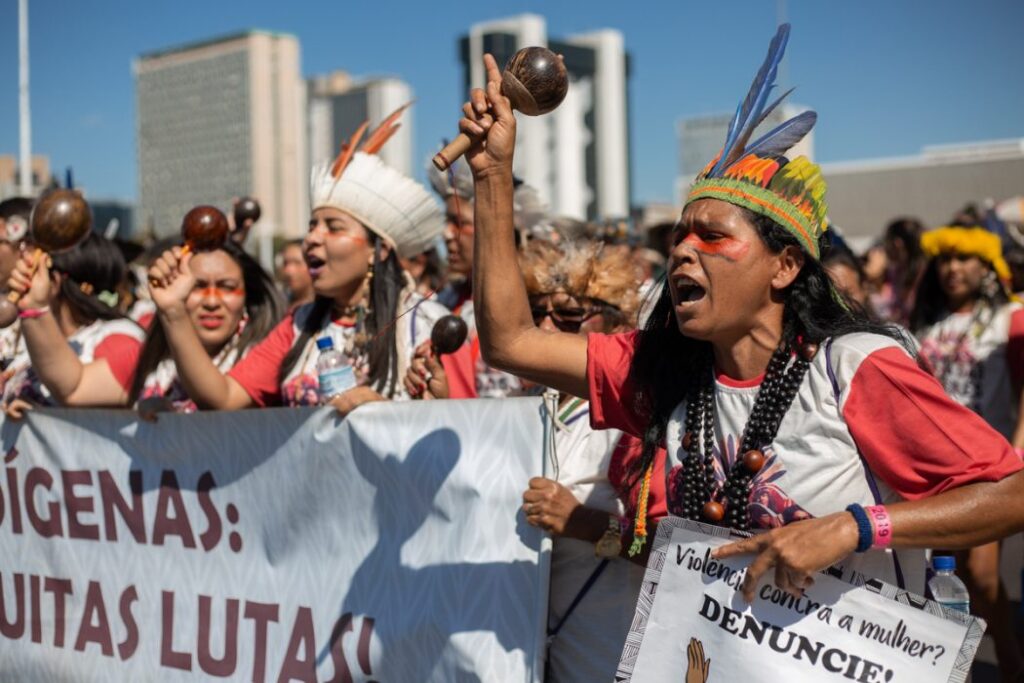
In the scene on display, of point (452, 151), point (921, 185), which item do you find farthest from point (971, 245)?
point (921, 185)

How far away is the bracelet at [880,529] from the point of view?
242 centimetres

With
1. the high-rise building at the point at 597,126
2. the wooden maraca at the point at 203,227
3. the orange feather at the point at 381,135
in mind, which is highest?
the high-rise building at the point at 597,126

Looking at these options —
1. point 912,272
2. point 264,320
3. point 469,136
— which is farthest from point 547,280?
point 912,272

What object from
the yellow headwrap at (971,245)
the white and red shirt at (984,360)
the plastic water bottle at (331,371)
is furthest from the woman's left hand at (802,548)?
the yellow headwrap at (971,245)

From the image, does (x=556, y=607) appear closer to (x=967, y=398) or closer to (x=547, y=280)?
(x=547, y=280)

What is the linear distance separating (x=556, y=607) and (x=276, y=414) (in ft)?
3.76

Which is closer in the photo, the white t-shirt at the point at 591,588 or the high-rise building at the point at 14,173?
the white t-shirt at the point at 591,588

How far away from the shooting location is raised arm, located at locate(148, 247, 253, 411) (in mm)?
4258

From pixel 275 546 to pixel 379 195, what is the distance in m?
1.63

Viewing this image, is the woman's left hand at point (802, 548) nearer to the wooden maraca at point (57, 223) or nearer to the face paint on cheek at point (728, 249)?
the face paint on cheek at point (728, 249)

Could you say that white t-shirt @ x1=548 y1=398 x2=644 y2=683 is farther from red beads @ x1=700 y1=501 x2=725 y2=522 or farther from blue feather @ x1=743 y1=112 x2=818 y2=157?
blue feather @ x1=743 y1=112 x2=818 y2=157

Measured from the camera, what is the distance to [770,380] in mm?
2723

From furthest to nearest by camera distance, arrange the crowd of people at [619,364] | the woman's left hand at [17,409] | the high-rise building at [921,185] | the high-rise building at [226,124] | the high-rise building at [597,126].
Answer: the high-rise building at [226,124] < the high-rise building at [597,126] < the high-rise building at [921,185] < the woman's left hand at [17,409] < the crowd of people at [619,364]

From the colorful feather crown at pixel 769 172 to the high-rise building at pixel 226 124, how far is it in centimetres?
14101
